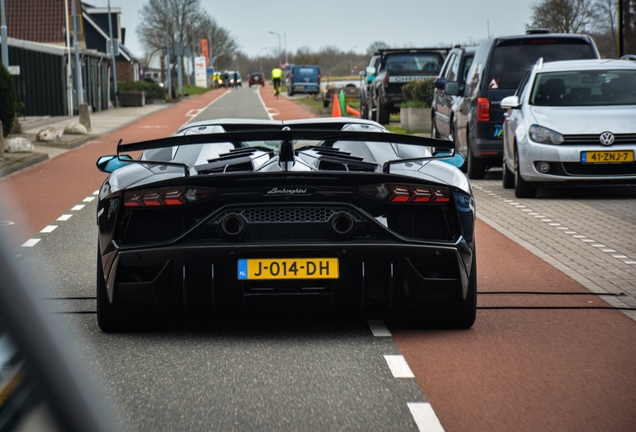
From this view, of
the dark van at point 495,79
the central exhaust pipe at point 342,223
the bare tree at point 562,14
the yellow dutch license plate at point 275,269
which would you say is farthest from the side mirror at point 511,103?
the bare tree at point 562,14

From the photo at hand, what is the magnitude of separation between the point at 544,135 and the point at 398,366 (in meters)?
8.34

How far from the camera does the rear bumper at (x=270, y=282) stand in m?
5.00

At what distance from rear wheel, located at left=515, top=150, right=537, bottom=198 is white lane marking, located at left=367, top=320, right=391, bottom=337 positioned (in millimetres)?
7526

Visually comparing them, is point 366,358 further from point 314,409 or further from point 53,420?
point 53,420

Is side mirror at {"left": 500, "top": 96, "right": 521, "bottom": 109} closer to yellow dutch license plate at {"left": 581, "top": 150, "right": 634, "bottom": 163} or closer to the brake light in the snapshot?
yellow dutch license plate at {"left": 581, "top": 150, "right": 634, "bottom": 163}

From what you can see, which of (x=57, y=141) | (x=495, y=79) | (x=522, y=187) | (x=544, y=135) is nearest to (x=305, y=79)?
(x=57, y=141)

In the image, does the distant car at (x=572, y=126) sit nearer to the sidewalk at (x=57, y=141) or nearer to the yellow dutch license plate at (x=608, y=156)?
the yellow dutch license plate at (x=608, y=156)

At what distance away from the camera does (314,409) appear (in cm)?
404

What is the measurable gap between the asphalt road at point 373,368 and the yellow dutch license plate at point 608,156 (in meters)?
5.34

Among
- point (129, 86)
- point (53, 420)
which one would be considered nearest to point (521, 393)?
point (53, 420)

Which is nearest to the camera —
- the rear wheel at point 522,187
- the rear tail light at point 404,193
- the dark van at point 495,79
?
the rear tail light at point 404,193

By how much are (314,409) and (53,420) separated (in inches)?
123

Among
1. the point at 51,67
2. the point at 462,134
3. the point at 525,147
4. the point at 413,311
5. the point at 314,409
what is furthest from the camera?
the point at 51,67

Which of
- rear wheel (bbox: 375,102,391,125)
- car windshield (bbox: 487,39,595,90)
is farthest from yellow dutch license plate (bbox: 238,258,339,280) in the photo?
rear wheel (bbox: 375,102,391,125)
